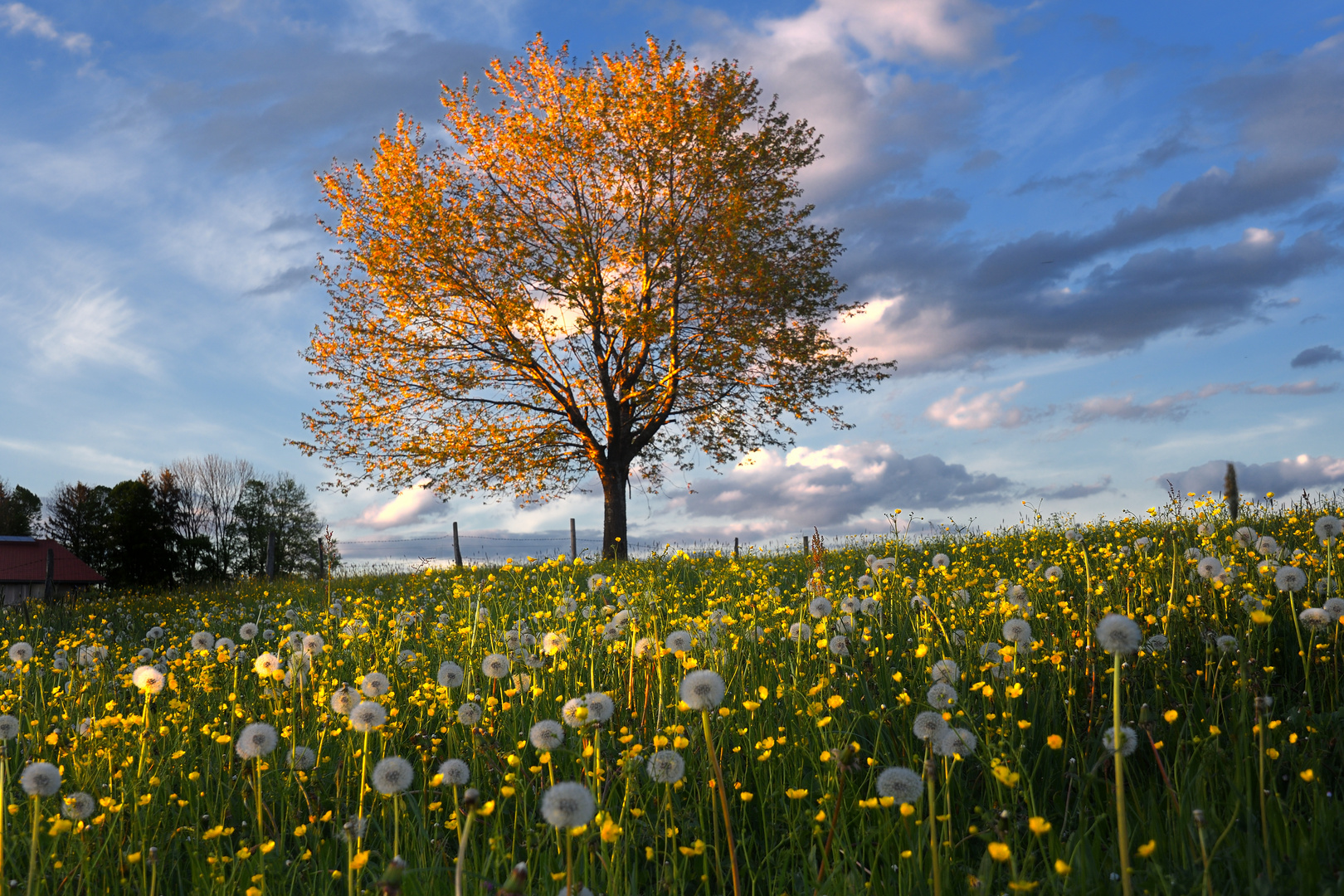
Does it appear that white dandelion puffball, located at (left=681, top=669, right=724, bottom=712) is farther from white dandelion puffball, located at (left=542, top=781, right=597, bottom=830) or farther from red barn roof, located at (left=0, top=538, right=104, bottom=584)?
red barn roof, located at (left=0, top=538, right=104, bottom=584)

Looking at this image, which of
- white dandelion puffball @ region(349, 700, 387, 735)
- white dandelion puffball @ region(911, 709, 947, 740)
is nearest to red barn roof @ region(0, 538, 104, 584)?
white dandelion puffball @ region(349, 700, 387, 735)

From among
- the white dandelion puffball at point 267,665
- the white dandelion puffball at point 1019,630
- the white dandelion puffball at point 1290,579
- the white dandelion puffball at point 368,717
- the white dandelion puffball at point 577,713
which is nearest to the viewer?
the white dandelion puffball at point 577,713

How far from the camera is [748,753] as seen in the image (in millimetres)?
3641

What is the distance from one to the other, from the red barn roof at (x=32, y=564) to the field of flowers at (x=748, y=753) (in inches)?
1144

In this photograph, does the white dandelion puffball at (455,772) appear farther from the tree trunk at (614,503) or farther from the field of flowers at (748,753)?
the tree trunk at (614,503)

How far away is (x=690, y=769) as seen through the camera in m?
3.62

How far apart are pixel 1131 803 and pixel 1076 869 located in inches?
34.5

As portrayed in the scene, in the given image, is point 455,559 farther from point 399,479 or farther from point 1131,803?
point 1131,803

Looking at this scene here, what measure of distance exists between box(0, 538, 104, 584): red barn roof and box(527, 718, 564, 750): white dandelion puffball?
33.6 metres

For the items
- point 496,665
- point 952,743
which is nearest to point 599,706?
point 496,665

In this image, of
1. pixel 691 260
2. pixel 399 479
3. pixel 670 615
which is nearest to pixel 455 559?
pixel 399 479

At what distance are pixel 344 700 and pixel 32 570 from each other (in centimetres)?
3380

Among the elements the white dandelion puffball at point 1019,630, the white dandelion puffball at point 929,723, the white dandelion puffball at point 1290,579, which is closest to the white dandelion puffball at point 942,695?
the white dandelion puffball at point 929,723

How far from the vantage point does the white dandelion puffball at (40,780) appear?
9.14ft
